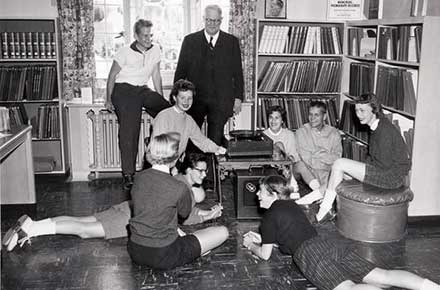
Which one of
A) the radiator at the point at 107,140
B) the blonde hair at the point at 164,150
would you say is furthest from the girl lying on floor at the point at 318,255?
the radiator at the point at 107,140

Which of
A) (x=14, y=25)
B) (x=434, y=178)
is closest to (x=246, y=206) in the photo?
(x=434, y=178)

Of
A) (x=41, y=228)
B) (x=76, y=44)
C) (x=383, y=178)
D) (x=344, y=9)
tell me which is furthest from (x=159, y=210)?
(x=344, y=9)

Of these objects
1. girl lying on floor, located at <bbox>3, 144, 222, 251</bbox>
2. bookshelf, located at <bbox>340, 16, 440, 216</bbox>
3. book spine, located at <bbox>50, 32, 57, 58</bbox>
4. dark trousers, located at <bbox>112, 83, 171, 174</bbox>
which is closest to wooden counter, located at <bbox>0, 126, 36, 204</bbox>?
girl lying on floor, located at <bbox>3, 144, 222, 251</bbox>

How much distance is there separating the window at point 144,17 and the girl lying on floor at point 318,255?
2930 millimetres

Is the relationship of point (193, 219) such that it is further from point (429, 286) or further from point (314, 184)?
point (429, 286)

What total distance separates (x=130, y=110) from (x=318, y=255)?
2.72m

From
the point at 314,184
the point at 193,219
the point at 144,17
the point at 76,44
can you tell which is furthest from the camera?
the point at 144,17

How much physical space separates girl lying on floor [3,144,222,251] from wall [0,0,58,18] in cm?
241

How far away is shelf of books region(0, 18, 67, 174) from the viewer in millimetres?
5383

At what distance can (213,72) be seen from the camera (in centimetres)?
523

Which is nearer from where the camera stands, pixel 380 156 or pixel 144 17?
pixel 380 156

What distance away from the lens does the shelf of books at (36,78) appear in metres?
5.38

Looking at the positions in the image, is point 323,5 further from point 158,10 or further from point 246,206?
point 246,206

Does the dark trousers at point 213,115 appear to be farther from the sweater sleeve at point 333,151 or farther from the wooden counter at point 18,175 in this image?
the wooden counter at point 18,175
